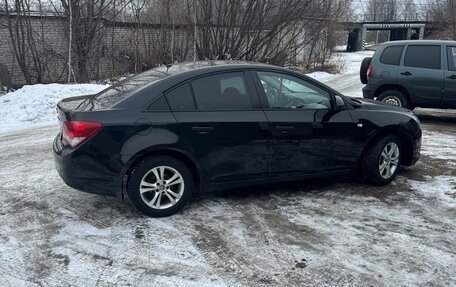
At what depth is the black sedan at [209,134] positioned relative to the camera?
14.0ft

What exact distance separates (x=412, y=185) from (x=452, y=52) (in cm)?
507

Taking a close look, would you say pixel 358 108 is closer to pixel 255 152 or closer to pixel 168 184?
pixel 255 152

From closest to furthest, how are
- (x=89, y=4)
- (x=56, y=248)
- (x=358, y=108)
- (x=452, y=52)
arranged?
(x=56, y=248)
(x=358, y=108)
(x=452, y=52)
(x=89, y=4)

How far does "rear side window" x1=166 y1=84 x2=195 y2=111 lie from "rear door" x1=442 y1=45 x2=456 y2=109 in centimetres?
686

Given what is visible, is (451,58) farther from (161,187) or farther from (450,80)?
(161,187)

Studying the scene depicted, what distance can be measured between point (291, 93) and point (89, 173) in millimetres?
2385

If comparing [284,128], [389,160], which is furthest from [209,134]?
[389,160]

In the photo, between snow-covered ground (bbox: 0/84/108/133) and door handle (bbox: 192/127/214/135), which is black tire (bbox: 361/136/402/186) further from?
snow-covered ground (bbox: 0/84/108/133)

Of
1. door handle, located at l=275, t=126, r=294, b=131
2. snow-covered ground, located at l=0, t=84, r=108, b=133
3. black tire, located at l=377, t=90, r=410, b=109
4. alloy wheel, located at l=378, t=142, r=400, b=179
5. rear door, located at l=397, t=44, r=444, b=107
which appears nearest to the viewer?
door handle, located at l=275, t=126, r=294, b=131

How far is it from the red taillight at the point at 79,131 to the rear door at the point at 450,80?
305 inches

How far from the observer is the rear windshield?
4.57 meters

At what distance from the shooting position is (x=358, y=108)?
5.39 meters

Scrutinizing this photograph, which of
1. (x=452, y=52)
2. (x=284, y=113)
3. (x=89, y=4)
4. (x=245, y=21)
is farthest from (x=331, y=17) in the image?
(x=284, y=113)

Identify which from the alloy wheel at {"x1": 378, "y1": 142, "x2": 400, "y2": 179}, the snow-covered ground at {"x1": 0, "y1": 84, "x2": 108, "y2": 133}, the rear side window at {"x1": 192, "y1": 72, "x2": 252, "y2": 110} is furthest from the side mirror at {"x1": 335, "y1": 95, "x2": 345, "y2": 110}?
the snow-covered ground at {"x1": 0, "y1": 84, "x2": 108, "y2": 133}
